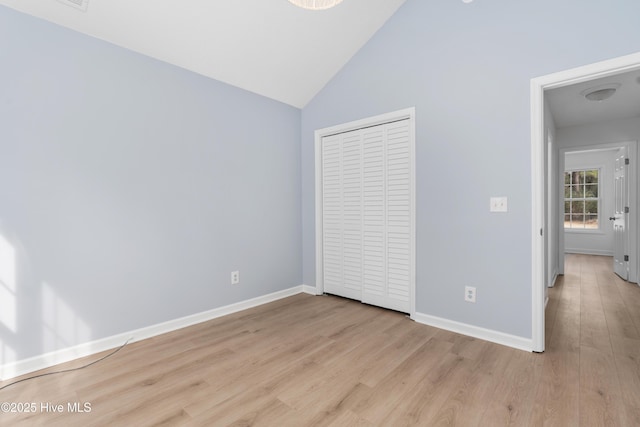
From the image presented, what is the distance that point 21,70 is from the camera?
2053 mm

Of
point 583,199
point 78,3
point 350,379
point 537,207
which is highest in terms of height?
point 78,3

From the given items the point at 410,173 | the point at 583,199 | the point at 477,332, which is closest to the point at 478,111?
the point at 410,173

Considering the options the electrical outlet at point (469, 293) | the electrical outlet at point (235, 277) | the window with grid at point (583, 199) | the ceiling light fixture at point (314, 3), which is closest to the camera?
the ceiling light fixture at point (314, 3)

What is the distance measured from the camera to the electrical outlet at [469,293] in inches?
103

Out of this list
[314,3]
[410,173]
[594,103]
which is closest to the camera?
[314,3]

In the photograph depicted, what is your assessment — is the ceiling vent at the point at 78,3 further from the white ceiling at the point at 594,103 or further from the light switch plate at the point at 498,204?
the white ceiling at the point at 594,103

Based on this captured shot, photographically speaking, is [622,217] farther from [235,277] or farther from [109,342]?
[109,342]

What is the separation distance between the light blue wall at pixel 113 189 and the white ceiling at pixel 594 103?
327cm

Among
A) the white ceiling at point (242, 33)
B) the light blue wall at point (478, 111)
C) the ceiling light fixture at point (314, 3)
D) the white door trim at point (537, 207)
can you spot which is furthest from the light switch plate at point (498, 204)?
the white ceiling at point (242, 33)

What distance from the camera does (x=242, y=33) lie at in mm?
2764

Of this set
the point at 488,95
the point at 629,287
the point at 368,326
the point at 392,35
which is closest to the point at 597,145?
the point at 629,287

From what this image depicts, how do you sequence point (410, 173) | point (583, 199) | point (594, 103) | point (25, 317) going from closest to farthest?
1. point (25, 317)
2. point (410, 173)
3. point (594, 103)
4. point (583, 199)

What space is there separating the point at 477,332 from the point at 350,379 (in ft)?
4.11

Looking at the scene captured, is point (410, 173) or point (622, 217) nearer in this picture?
point (410, 173)
